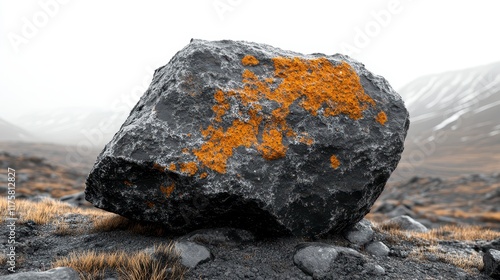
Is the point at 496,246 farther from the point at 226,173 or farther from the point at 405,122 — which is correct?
the point at 226,173

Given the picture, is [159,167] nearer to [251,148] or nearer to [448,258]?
[251,148]

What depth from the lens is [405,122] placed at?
6.64 meters

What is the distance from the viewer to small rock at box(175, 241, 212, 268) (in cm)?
483

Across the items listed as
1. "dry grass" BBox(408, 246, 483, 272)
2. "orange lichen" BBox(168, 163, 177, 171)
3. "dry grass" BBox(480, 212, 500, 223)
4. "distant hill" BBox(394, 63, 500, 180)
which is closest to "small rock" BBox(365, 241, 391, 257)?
"dry grass" BBox(408, 246, 483, 272)

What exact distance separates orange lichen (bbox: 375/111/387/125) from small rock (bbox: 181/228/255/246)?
327 cm

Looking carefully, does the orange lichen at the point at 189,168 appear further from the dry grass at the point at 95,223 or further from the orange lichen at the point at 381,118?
the orange lichen at the point at 381,118

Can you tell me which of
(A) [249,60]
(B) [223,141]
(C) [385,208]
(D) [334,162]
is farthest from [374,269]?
(C) [385,208]

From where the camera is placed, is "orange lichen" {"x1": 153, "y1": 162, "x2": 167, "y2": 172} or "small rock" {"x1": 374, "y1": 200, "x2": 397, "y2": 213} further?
"small rock" {"x1": 374, "y1": 200, "x2": 397, "y2": 213}

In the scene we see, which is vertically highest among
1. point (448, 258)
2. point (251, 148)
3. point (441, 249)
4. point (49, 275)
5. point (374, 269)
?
point (251, 148)

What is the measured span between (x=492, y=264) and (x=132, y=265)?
19.6ft

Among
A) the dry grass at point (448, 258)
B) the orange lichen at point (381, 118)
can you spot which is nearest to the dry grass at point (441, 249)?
the dry grass at point (448, 258)

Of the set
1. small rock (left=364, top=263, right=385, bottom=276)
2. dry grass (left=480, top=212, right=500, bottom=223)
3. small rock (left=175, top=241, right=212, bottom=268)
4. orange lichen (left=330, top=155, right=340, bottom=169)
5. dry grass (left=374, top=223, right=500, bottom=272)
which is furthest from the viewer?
dry grass (left=480, top=212, right=500, bottom=223)

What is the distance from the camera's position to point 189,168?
5.18 meters

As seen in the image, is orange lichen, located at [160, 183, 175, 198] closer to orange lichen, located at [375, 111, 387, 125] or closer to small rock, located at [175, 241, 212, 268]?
small rock, located at [175, 241, 212, 268]
